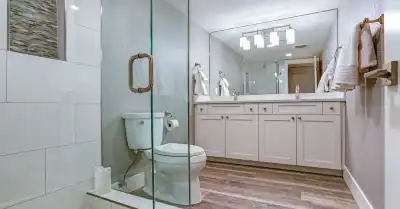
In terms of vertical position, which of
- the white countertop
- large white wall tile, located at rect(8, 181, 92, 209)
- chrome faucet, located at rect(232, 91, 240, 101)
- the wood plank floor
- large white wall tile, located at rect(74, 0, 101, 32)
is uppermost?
large white wall tile, located at rect(74, 0, 101, 32)

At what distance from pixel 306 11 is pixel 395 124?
8.29 ft

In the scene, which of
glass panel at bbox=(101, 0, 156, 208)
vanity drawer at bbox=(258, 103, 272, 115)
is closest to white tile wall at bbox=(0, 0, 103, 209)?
glass panel at bbox=(101, 0, 156, 208)

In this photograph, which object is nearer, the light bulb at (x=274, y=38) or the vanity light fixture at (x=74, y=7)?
the vanity light fixture at (x=74, y=7)

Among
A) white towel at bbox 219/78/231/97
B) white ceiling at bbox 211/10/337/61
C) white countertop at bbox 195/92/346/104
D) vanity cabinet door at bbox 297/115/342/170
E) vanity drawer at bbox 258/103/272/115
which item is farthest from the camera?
white towel at bbox 219/78/231/97

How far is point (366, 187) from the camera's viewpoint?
1527 mm

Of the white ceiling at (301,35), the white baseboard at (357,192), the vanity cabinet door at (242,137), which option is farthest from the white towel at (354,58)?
the white ceiling at (301,35)

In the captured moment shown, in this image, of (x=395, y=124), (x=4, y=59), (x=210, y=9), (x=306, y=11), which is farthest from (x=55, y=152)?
(x=306, y=11)

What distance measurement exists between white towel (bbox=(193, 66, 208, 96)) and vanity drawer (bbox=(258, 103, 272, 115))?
2.88ft

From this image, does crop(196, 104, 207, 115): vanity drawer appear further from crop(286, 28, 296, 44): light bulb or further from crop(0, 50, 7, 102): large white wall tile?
crop(0, 50, 7, 102): large white wall tile

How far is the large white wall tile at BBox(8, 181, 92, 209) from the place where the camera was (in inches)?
48.9

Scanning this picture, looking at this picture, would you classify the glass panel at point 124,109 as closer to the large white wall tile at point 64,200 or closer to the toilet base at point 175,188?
the toilet base at point 175,188

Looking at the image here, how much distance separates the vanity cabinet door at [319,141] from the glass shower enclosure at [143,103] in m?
1.44

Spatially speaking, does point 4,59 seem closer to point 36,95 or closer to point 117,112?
point 36,95

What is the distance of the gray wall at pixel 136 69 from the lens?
71.9 inches
